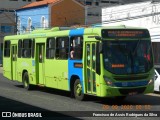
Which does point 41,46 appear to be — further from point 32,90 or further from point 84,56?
point 84,56

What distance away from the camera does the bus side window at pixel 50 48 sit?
64.7 ft

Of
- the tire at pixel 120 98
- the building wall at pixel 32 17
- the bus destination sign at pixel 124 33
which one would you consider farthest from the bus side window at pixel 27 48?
the building wall at pixel 32 17

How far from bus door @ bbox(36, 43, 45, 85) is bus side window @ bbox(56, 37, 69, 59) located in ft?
5.93

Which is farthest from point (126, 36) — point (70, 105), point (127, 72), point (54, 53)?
point (54, 53)

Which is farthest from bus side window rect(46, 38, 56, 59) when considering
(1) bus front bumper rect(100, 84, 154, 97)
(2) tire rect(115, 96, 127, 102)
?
(1) bus front bumper rect(100, 84, 154, 97)

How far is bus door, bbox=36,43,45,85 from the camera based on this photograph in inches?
828

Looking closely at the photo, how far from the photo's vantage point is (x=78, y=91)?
17578mm

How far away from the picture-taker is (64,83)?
1873 centimetres

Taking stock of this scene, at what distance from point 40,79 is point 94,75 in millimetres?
5701

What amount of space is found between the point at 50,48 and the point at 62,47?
127 cm

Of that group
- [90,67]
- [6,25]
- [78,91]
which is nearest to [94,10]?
[6,25]

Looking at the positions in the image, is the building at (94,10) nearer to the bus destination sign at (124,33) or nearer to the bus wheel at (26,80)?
the bus wheel at (26,80)

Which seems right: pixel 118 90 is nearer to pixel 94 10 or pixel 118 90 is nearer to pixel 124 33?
pixel 124 33

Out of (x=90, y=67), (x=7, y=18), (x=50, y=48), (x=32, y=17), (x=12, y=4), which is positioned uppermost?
(x=12, y=4)
